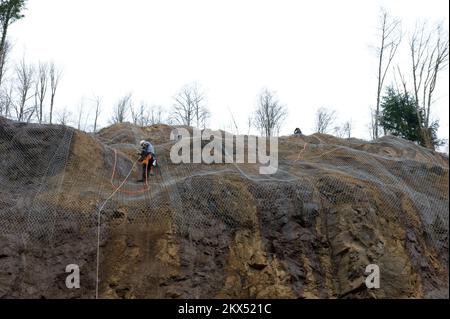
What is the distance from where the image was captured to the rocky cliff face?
7.50m

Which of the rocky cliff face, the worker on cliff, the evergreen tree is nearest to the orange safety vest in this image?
the worker on cliff

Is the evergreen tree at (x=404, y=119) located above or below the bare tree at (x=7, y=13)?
below

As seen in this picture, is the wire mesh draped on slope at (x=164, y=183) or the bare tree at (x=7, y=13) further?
the bare tree at (x=7, y=13)

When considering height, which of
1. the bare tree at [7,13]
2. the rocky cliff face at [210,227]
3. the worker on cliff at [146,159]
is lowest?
the rocky cliff face at [210,227]

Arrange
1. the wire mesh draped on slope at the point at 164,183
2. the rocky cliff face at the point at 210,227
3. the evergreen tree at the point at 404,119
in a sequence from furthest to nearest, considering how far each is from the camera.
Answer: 1. the evergreen tree at the point at 404,119
2. the wire mesh draped on slope at the point at 164,183
3. the rocky cliff face at the point at 210,227

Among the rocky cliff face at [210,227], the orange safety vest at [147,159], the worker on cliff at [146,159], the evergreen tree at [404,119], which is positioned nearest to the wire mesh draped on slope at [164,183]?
the rocky cliff face at [210,227]

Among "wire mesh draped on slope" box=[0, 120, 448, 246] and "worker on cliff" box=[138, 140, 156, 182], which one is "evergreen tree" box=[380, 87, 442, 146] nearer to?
"wire mesh draped on slope" box=[0, 120, 448, 246]

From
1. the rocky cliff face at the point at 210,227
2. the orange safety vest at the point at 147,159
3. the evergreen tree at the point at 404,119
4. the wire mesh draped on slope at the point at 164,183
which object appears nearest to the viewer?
the rocky cliff face at the point at 210,227

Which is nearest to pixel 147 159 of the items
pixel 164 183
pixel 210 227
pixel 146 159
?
pixel 146 159

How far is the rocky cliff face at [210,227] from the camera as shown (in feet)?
24.6

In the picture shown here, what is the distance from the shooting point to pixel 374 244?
27.1 ft

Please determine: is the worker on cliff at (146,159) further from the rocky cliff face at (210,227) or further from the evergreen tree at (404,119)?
the evergreen tree at (404,119)

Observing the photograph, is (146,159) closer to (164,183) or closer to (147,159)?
(147,159)

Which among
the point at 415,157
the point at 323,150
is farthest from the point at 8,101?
the point at 415,157
